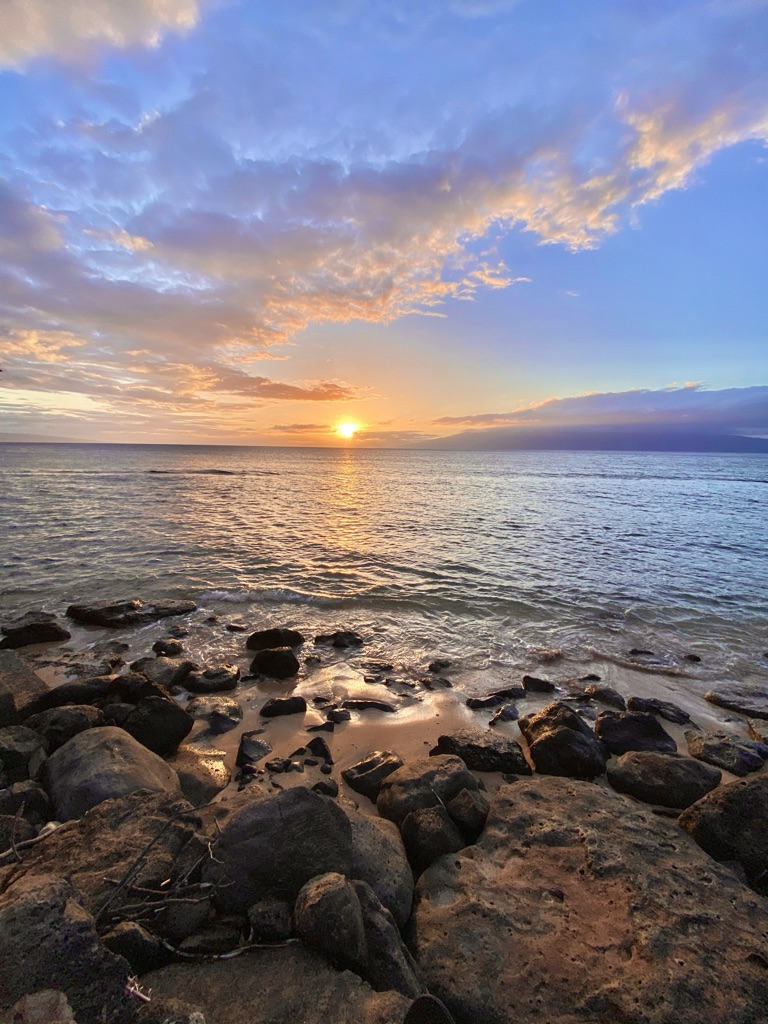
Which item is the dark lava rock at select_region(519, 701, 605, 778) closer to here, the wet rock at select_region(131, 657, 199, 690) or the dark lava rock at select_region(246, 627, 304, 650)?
the dark lava rock at select_region(246, 627, 304, 650)

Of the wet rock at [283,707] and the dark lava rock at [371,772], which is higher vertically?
the dark lava rock at [371,772]

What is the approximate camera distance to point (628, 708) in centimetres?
873

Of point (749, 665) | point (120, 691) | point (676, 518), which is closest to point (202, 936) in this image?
point (120, 691)

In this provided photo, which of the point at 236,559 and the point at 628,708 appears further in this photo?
the point at 236,559

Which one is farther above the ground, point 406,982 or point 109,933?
point 109,933

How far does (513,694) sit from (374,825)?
5.22 m

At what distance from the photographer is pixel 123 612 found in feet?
42.7

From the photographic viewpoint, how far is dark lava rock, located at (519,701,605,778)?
6.50 m

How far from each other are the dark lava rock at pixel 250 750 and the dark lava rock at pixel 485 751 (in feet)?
8.52

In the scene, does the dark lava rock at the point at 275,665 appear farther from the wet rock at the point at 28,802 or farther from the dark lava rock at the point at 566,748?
the dark lava rock at the point at 566,748

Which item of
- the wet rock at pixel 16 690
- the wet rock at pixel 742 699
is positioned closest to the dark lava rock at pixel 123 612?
the wet rock at pixel 16 690

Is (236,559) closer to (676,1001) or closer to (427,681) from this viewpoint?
(427,681)

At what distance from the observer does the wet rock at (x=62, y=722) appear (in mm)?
6285

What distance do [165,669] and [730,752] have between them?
1002 cm
